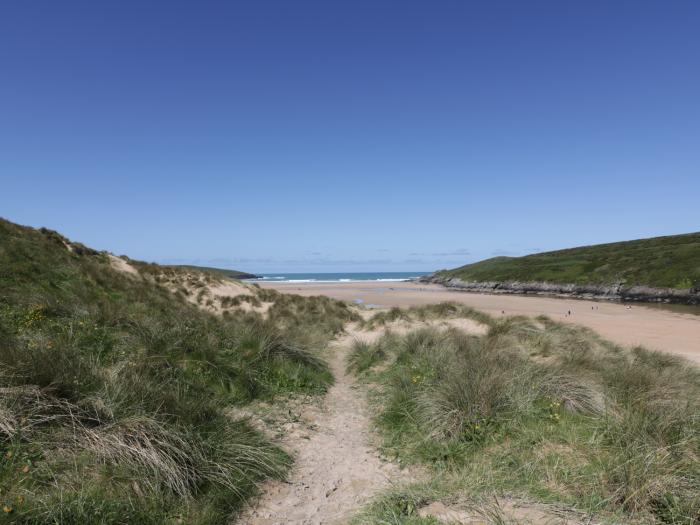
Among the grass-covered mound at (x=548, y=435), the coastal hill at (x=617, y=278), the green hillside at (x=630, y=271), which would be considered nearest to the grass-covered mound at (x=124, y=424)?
the grass-covered mound at (x=548, y=435)

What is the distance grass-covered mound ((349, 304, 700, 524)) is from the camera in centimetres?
367

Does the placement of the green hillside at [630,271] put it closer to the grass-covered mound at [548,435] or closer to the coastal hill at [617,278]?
the coastal hill at [617,278]

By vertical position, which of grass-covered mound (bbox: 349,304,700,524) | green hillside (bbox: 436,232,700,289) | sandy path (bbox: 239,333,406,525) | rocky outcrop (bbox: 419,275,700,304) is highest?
green hillside (bbox: 436,232,700,289)

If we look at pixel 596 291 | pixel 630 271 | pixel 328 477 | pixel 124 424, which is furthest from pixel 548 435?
pixel 630 271

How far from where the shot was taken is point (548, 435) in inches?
205

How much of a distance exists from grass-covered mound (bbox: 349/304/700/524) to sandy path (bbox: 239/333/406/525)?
45 cm

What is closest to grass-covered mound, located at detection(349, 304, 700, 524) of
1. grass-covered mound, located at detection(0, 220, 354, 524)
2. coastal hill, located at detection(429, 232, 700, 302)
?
grass-covered mound, located at detection(0, 220, 354, 524)

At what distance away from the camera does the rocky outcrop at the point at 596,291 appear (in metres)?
40.9

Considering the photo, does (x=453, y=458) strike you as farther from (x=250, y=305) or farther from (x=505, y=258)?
(x=505, y=258)

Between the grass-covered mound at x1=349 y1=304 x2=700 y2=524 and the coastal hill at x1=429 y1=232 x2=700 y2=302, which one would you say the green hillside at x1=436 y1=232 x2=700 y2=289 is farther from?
the grass-covered mound at x1=349 y1=304 x2=700 y2=524

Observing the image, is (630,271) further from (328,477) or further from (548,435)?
(328,477)

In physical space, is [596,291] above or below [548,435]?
below

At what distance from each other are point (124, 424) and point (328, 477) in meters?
2.68

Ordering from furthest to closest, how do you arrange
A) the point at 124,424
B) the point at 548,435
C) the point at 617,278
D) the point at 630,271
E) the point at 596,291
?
the point at 630,271 < the point at 617,278 < the point at 596,291 < the point at 548,435 < the point at 124,424
